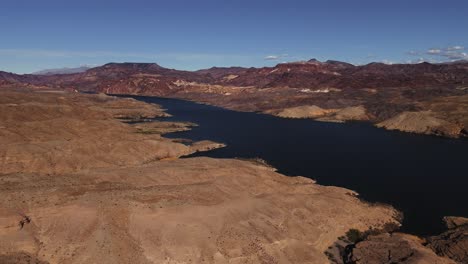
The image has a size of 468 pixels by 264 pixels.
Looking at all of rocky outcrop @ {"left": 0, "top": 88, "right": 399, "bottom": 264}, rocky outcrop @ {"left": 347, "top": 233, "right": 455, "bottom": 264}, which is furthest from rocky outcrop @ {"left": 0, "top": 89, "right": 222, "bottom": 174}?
rocky outcrop @ {"left": 347, "top": 233, "right": 455, "bottom": 264}

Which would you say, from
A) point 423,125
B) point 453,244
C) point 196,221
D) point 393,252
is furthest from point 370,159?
point 196,221

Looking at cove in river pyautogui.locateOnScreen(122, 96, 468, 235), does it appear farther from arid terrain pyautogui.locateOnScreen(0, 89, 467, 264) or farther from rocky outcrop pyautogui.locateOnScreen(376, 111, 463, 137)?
arid terrain pyautogui.locateOnScreen(0, 89, 467, 264)

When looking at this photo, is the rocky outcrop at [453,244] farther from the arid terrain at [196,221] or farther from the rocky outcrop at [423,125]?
the rocky outcrop at [423,125]

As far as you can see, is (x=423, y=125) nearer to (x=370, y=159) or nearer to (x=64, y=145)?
(x=370, y=159)

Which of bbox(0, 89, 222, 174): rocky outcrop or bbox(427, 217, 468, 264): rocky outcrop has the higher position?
bbox(0, 89, 222, 174): rocky outcrop

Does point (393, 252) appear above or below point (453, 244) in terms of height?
→ below

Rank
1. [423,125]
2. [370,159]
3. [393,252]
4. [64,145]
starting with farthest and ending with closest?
[423,125], [370,159], [64,145], [393,252]
